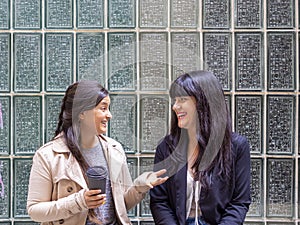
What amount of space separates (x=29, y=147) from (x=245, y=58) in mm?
1202

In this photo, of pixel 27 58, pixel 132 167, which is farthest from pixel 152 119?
pixel 27 58

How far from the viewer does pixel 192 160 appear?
6.82 ft

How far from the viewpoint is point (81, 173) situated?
196 centimetres

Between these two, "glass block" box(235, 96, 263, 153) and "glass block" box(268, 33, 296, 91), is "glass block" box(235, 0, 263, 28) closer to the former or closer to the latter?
"glass block" box(268, 33, 296, 91)

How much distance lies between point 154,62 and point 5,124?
0.84 metres

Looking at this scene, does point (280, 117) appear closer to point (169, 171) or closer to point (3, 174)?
point (169, 171)

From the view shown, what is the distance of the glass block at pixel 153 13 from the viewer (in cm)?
238

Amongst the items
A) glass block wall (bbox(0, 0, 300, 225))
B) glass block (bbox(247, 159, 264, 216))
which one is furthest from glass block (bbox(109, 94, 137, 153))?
glass block (bbox(247, 159, 264, 216))

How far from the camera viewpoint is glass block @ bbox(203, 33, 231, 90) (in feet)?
7.81

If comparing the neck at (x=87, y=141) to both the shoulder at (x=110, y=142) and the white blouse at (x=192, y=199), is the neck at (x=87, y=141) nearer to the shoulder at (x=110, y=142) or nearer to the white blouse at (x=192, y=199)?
the shoulder at (x=110, y=142)

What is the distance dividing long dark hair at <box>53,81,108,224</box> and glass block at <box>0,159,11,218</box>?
60 centimetres

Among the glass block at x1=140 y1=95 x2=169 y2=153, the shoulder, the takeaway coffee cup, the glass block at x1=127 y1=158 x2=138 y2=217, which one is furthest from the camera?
the glass block at x1=127 y1=158 x2=138 y2=217

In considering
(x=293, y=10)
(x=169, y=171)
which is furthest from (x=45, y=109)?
(x=293, y=10)

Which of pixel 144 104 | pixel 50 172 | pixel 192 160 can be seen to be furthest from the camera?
→ pixel 144 104
